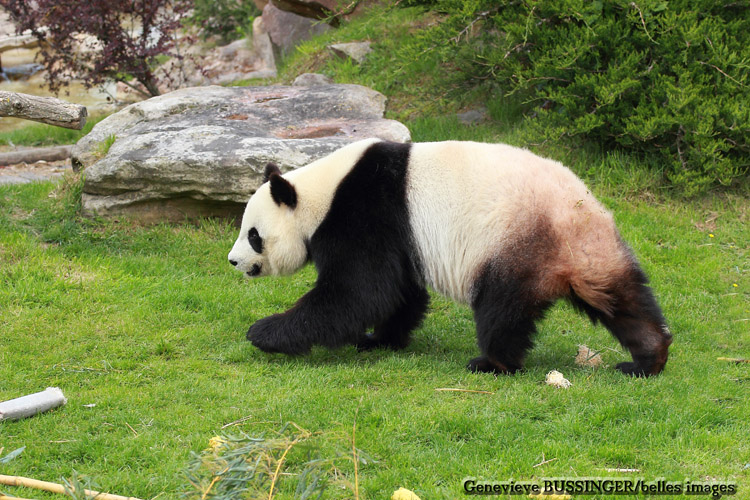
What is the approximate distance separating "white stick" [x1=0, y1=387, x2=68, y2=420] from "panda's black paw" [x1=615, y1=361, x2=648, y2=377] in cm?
346

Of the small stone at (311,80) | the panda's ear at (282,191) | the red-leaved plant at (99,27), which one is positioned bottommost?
the small stone at (311,80)

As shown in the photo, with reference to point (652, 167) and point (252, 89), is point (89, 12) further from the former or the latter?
point (652, 167)

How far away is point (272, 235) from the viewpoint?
5289 millimetres

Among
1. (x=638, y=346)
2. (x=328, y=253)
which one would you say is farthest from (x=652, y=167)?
(x=328, y=253)

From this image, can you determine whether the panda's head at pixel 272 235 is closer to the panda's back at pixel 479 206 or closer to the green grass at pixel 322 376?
the green grass at pixel 322 376

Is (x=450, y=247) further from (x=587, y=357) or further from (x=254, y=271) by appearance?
(x=254, y=271)

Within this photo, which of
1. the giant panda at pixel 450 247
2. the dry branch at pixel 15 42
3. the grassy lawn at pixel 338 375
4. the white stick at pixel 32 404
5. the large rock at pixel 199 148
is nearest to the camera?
the grassy lawn at pixel 338 375

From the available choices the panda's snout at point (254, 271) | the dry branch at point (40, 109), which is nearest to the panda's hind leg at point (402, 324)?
the panda's snout at point (254, 271)

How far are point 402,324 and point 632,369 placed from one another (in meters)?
1.65

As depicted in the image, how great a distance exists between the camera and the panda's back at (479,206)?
4.65 meters

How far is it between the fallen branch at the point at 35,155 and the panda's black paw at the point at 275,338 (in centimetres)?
662

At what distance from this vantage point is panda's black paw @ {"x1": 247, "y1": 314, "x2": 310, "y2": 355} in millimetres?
5074

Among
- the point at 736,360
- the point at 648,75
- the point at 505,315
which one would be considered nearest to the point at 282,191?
the point at 505,315

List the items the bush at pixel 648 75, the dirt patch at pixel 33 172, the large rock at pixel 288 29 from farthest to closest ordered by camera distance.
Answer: the large rock at pixel 288 29 → the dirt patch at pixel 33 172 → the bush at pixel 648 75
